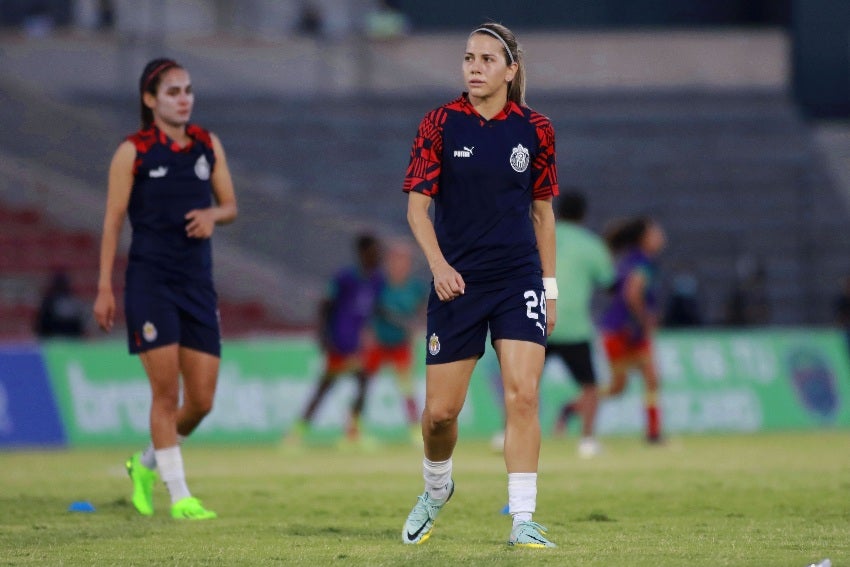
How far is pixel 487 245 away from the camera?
25.9 ft

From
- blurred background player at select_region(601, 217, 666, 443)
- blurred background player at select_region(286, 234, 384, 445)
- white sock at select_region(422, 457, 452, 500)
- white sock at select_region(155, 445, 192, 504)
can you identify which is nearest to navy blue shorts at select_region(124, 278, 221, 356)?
white sock at select_region(155, 445, 192, 504)

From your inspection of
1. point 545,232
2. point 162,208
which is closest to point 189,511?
point 162,208

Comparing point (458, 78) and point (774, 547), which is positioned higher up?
point (458, 78)

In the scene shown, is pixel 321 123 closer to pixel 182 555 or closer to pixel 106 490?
pixel 106 490

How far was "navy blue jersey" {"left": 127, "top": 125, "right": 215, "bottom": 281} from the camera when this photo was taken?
9.60 m

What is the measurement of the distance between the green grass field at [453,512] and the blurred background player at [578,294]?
565 millimetres

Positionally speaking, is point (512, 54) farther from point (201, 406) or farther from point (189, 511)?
point (189, 511)

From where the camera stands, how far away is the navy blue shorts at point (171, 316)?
9.52m

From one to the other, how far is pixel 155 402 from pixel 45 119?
51.5 ft

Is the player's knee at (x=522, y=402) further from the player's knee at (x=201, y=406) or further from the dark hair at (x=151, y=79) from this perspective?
the dark hair at (x=151, y=79)

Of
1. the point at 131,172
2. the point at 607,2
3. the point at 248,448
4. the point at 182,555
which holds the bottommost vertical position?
the point at 248,448

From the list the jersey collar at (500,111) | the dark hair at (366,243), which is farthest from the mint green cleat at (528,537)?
the dark hair at (366,243)

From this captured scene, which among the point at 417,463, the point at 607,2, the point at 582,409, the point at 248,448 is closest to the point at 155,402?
the point at 417,463

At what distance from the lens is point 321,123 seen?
29125 millimetres
